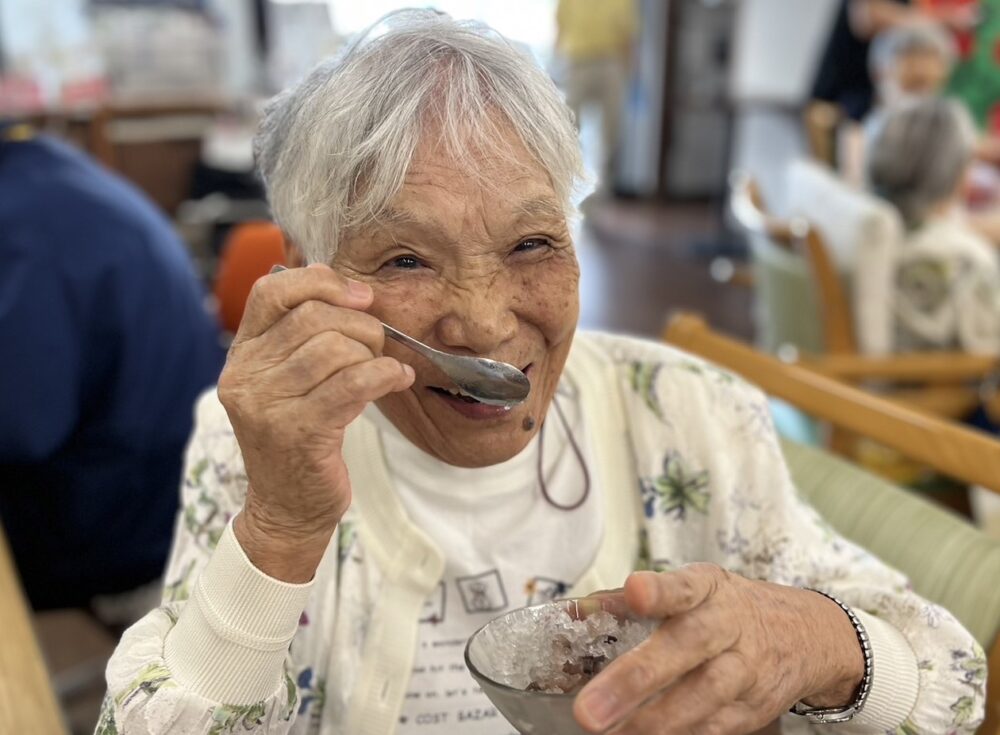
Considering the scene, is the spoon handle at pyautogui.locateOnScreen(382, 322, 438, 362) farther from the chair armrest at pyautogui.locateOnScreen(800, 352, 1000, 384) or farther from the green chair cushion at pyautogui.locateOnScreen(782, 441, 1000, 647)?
the chair armrest at pyautogui.locateOnScreen(800, 352, 1000, 384)

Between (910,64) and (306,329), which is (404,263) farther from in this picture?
(910,64)

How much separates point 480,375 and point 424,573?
0.91 feet

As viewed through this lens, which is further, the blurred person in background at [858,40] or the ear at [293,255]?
the blurred person in background at [858,40]

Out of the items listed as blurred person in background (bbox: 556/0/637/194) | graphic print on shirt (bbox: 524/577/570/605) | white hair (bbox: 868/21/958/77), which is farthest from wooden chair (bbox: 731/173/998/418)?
blurred person in background (bbox: 556/0/637/194)

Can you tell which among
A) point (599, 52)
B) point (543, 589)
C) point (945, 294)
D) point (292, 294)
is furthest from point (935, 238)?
point (599, 52)

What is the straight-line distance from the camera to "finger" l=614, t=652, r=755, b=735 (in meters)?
0.72

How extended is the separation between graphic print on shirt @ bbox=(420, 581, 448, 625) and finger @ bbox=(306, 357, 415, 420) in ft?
1.24

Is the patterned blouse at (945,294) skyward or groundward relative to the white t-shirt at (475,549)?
groundward

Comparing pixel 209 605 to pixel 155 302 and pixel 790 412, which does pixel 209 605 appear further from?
pixel 790 412

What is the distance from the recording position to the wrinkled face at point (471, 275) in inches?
35.5

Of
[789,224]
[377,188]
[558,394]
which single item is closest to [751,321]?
[789,224]

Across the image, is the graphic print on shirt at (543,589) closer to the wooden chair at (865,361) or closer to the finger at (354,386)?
the finger at (354,386)

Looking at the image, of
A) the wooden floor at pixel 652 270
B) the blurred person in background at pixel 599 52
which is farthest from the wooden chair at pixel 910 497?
the blurred person in background at pixel 599 52

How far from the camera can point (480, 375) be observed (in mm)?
905
